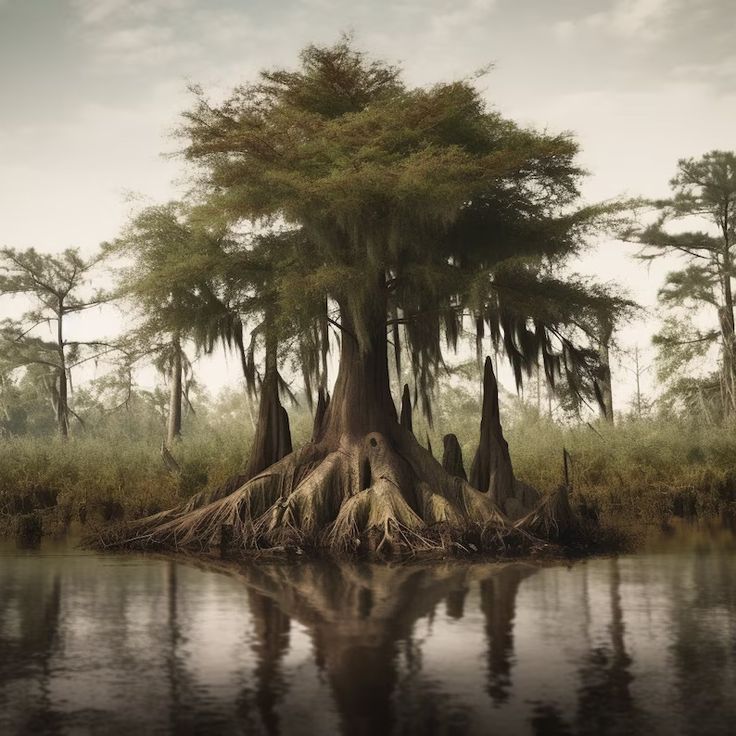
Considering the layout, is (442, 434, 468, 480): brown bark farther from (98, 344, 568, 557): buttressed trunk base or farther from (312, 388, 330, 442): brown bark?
(312, 388, 330, 442): brown bark

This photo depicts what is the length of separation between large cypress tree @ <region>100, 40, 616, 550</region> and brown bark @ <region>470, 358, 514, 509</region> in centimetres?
7

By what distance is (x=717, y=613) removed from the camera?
424 inches

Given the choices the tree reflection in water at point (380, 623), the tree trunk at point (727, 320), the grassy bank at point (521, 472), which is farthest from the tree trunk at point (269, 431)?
the tree trunk at point (727, 320)

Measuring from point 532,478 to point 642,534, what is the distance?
6903mm

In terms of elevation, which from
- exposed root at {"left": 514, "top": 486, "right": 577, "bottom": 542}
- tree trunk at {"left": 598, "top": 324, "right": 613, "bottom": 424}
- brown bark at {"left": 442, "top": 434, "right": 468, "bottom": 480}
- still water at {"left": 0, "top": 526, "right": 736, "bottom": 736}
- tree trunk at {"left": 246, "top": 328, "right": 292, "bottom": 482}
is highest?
tree trunk at {"left": 598, "top": 324, "right": 613, "bottom": 424}

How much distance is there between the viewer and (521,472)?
26.6 metres

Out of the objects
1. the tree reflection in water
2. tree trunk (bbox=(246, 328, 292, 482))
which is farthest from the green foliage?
the tree reflection in water

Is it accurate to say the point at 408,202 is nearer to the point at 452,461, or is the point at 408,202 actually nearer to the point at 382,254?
the point at 382,254

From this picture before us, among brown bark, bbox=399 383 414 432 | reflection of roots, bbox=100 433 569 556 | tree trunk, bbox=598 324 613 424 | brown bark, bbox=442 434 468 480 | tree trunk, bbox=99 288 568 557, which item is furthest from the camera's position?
brown bark, bbox=399 383 414 432

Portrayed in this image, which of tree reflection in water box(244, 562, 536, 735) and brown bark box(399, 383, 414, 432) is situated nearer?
tree reflection in water box(244, 562, 536, 735)

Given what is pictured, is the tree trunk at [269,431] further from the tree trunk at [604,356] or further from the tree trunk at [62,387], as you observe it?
the tree trunk at [62,387]

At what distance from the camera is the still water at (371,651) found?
6.66 metres

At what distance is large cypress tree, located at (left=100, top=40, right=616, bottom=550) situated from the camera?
17.3 metres

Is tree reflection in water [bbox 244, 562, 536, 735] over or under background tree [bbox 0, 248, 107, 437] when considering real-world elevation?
under
